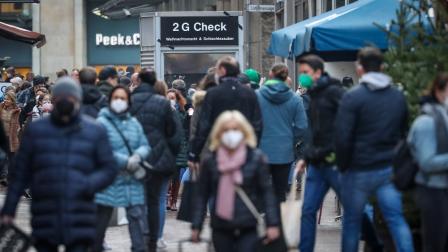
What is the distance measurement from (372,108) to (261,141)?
293 centimetres

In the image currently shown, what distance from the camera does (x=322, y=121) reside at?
1141cm

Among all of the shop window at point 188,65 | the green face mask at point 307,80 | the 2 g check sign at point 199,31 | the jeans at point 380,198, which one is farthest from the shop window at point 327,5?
the jeans at point 380,198

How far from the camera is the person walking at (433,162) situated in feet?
31.7

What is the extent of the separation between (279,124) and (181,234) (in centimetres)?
261

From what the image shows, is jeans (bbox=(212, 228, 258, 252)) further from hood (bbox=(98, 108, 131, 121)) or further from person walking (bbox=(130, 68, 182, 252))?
person walking (bbox=(130, 68, 182, 252))

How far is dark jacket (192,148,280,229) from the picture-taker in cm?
930

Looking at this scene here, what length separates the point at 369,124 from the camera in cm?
1046

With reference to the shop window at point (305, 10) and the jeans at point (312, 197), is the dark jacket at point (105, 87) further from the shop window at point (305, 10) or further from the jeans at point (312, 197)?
the shop window at point (305, 10)

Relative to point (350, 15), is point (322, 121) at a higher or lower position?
lower

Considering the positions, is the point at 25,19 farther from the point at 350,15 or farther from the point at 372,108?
the point at 372,108

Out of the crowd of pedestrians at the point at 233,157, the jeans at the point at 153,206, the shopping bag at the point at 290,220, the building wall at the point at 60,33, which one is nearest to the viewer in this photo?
the crowd of pedestrians at the point at 233,157

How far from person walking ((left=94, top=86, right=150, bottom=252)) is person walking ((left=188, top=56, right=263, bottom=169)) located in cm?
109

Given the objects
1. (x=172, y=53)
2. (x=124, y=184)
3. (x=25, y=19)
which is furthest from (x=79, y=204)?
(x=25, y=19)

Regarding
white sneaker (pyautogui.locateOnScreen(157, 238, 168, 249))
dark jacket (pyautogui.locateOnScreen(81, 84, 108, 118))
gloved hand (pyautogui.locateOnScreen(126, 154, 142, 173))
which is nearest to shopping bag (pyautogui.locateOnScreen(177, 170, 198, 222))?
gloved hand (pyautogui.locateOnScreen(126, 154, 142, 173))
